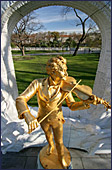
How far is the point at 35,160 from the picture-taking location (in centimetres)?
261

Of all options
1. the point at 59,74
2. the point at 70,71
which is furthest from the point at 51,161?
the point at 70,71

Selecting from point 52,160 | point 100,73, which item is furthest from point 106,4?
point 52,160

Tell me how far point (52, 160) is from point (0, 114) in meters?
1.31

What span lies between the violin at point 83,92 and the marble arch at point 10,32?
1.06m

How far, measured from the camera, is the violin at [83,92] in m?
1.57

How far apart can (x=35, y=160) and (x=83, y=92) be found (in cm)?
184

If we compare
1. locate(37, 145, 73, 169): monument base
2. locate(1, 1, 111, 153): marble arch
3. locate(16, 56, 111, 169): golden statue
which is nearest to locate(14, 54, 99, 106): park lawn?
locate(1, 1, 111, 153): marble arch

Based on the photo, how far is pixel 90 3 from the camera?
2.13 metres

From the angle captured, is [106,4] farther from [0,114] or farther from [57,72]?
[0,114]

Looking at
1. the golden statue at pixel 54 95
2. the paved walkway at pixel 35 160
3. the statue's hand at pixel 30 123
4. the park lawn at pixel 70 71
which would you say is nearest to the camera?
the statue's hand at pixel 30 123

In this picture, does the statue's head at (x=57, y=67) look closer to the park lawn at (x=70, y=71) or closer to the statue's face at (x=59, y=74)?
the statue's face at (x=59, y=74)

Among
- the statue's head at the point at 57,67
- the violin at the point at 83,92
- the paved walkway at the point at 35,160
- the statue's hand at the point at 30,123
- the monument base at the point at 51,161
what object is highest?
the statue's head at the point at 57,67

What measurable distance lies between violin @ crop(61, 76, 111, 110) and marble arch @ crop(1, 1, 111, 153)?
1.06 metres

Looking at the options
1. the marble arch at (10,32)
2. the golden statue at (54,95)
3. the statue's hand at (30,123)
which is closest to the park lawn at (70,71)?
the marble arch at (10,32)
